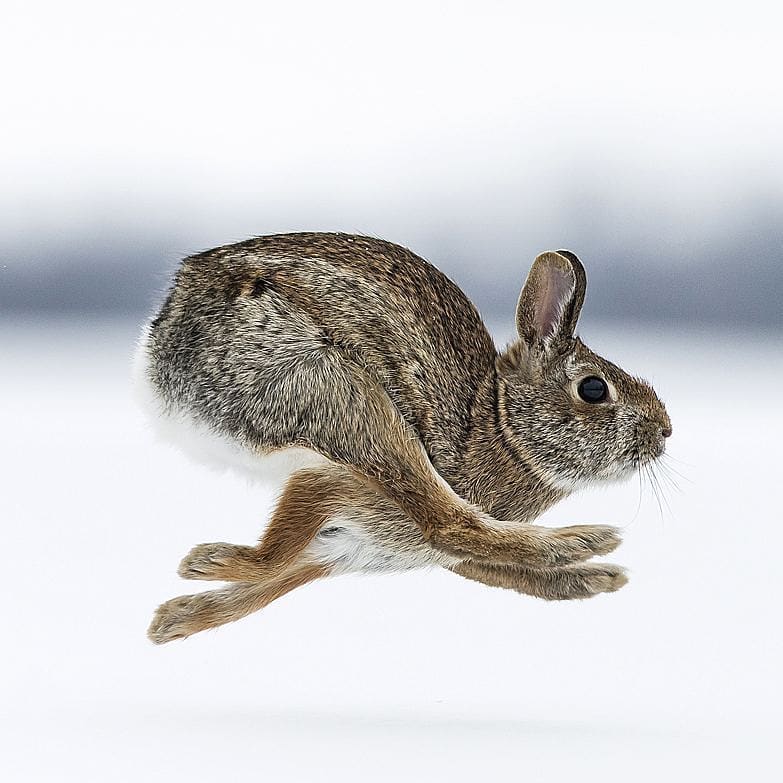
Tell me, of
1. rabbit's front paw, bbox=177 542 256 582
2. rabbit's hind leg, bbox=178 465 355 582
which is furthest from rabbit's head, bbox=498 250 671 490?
rabbit's front paw, bbox=177 542 256 582

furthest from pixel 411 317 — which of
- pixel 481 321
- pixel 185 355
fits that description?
pixel 185 355

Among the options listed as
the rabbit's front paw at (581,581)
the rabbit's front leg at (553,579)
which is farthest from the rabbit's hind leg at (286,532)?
the rabbit's front paw at (581,581)

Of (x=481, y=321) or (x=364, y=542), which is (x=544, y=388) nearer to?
(x=481, y=321)

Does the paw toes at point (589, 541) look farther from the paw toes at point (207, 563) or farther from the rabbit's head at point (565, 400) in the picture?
the paw toes at point (207, 563)

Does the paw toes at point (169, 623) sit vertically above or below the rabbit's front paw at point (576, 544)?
below

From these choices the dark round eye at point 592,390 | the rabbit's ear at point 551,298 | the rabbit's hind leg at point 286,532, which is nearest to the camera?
the rabbit's hind leg at point 286,532

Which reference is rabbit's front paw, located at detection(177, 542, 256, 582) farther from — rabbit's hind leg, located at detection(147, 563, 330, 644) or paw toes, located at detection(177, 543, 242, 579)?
rabbit's hind leg, located at detection(147, 563, 330, 644)

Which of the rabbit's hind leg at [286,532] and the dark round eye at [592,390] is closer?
the rabbit's hind leg at [286,532]

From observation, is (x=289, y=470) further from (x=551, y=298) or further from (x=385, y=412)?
(x=551, y=298)
